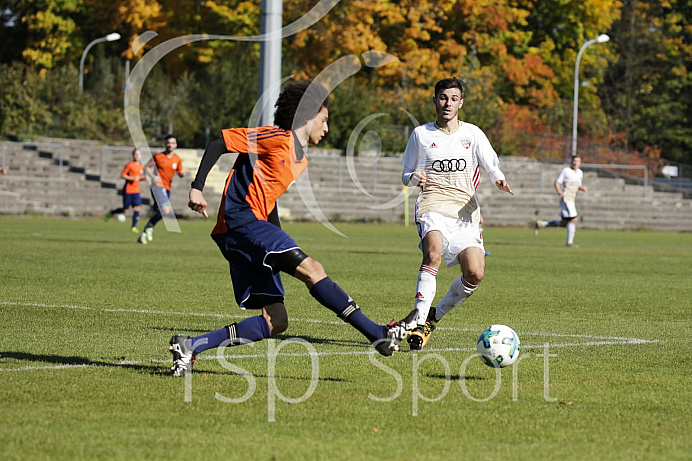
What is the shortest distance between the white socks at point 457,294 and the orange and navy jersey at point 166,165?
1388 centimetres

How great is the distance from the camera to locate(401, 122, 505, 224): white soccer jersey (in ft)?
26.3

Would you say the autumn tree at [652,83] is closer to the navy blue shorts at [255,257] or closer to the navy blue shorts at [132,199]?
Result: the navy blue shorts at [132,199]

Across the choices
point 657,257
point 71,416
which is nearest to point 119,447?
point 71,416

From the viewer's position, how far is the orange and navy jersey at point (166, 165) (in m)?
21.2

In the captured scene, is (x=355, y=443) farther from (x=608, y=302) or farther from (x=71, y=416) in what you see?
(x=608, y=302)

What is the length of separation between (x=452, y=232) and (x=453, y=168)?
1.91ft

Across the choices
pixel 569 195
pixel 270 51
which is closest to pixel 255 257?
pixel 270 51

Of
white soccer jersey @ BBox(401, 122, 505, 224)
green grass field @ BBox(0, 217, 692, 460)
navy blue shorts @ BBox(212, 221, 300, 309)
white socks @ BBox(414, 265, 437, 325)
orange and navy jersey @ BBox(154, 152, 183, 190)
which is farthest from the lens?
orange and navy jersey @ BBox(154, 152, 183, 190)

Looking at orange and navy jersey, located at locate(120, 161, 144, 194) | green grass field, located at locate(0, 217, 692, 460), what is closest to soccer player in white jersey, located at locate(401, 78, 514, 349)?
green grass field, located at locate(0, 217, 692, 460)

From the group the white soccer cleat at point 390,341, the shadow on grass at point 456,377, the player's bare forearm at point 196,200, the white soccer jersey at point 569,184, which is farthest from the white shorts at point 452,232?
the white soccer jersey at point 569,184

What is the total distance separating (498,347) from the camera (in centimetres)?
645

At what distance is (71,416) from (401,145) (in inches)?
1444

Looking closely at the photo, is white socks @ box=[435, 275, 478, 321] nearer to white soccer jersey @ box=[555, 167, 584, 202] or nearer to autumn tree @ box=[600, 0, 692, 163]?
white soccer jersey @ box=[555, 167, 584, 202]

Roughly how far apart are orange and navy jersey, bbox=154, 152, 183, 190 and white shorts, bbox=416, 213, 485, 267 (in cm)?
1395
